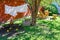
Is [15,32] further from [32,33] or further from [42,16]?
[42,16]

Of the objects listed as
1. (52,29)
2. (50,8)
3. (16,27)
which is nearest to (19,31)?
(16,27)

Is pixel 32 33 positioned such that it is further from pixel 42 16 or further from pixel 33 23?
pixel 42 16

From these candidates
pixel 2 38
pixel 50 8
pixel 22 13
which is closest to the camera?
pixel 2 38

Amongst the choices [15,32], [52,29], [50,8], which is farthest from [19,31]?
[50,8]

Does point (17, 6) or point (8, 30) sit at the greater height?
point (17, 6)

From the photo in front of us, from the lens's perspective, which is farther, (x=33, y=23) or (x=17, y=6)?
(x=17, y=6)

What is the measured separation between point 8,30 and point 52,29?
86.1 inches

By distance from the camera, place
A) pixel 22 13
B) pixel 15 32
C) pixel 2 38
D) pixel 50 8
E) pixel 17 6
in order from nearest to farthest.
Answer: pixel 2 38 → pixel 15 32 → pixel 17 6 → pixel 22 13 → pixel 50 8

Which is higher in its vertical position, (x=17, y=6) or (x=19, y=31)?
(x=17, y=6)

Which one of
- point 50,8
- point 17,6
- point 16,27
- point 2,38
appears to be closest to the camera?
point 2,38

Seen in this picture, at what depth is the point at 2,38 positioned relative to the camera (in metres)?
8.77

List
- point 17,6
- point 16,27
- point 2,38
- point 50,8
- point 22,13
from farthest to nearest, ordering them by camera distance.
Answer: point 50,8 < point 22,13 < point 17,6 < point 16,27 < point 2,38

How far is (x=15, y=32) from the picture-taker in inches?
375

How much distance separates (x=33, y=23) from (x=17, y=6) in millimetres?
2246
